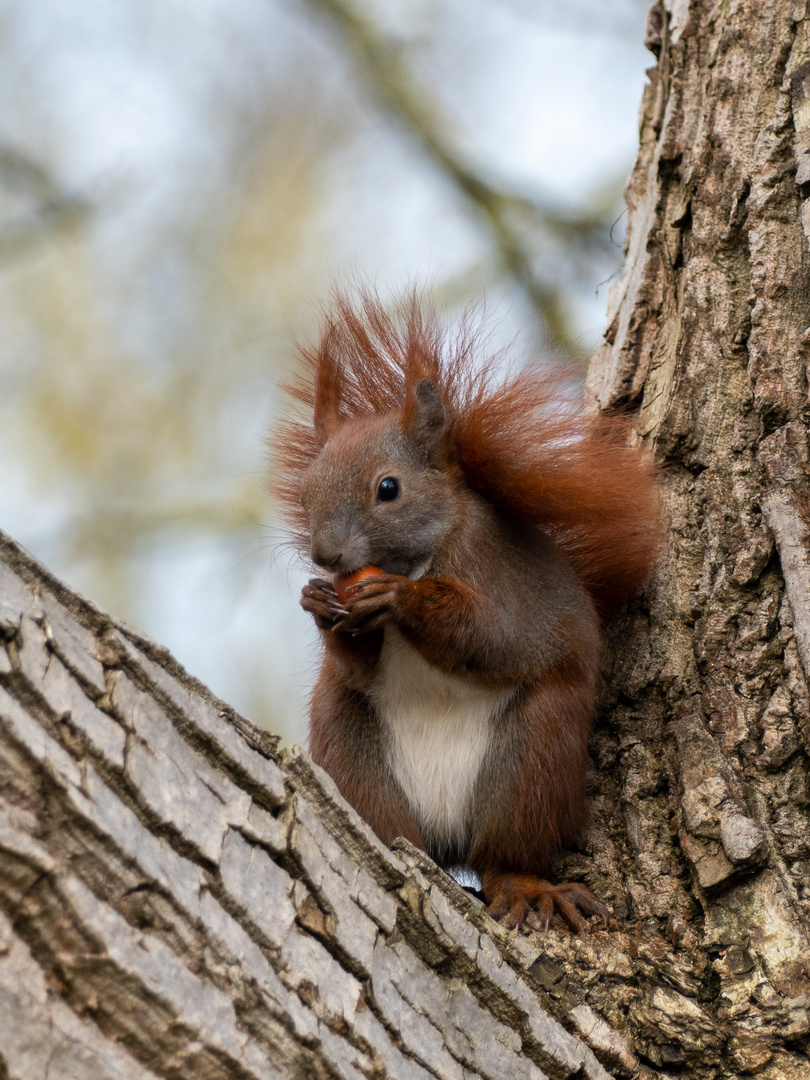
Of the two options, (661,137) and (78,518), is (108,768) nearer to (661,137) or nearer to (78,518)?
(661,137)

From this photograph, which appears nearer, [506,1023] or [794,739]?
[506,1023]

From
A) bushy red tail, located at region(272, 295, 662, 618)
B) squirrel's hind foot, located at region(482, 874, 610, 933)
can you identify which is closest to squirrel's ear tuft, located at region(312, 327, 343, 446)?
bushy red tail, located at region(272, 295, 662, 618)

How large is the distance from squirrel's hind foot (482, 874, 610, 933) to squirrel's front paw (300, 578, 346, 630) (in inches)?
25.3

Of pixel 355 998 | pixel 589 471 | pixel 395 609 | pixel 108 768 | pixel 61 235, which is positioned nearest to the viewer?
pixel 108 768

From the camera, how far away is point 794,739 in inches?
83.0

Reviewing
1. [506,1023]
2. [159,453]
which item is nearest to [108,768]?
[506,1023]

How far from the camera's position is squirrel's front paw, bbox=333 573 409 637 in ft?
7.43

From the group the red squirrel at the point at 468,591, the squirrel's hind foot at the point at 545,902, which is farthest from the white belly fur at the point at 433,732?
the squirrel's hind foot at the point at 545,902

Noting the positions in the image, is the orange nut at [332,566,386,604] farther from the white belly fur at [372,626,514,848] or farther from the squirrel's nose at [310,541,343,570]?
the white belly fur at [372,626,514,848]

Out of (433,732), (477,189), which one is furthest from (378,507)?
(477,189)

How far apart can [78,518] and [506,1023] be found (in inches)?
178

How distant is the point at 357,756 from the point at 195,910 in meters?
1.12

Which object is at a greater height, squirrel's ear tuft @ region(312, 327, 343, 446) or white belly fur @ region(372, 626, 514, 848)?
squirrel's ear tuft @ region(312, 327, 343, 446)

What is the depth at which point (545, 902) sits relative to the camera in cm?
209
